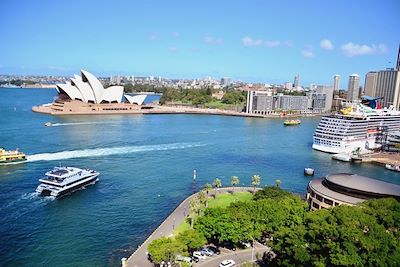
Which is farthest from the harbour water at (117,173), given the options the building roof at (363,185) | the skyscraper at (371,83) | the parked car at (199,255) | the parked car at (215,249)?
the skyscraper at (371,83)

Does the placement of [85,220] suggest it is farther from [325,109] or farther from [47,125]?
[325,109]

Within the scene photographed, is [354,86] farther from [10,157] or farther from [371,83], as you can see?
[10,157]

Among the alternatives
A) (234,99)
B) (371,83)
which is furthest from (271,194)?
(371,83)

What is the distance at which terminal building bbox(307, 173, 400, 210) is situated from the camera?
17094 mm

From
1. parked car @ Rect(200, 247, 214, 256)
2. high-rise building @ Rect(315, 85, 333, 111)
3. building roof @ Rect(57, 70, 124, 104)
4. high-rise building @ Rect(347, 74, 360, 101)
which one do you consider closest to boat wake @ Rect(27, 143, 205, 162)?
parked car @ Rect(200, 247, 214, 256)

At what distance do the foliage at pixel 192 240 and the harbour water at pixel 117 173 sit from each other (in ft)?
10.4

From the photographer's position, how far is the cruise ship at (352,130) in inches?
1558

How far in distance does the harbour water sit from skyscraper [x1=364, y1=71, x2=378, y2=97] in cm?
6239

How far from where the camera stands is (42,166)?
28234 mm

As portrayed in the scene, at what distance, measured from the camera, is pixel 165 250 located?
526 inches

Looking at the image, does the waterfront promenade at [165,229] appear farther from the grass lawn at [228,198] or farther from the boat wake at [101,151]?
the boat wake at [101,151]

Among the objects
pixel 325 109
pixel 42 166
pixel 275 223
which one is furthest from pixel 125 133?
pixel 325 109

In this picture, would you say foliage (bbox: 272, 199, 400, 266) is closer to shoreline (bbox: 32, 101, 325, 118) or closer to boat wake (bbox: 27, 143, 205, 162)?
boat wake (bbox: 27, 143, 205, 162)

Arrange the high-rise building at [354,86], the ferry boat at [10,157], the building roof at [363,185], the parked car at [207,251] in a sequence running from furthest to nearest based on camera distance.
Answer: the high-rise building at [354,86], the ferry boat at [10,157], the building roof at [363,185], the parked car at [207,251]
